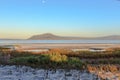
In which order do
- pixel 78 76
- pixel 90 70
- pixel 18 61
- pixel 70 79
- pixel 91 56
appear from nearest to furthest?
1. pixel 70 79
2. pixel 78 76
3. pixel 90 70
4. pixel 18 61
5. pixel 91 56

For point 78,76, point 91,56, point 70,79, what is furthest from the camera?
point 91,56

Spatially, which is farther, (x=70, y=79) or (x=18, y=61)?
(x=18, y=61)

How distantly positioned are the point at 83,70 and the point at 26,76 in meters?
3.14

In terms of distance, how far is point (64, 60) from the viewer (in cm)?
1513

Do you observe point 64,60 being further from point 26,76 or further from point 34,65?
point 26,76

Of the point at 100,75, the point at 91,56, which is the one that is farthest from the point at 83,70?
the point at 91,56

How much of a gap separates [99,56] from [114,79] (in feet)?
36.1

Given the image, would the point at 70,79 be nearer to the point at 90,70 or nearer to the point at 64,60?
the point at 90,70

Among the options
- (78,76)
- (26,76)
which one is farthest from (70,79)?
(26,76)

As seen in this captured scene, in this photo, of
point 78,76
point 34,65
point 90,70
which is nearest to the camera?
point 78,76

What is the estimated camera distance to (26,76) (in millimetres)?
11227

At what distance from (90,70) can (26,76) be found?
320 centimetres

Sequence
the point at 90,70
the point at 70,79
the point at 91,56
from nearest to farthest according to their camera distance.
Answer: the point at 70,79
the point at 90,70
the point at 91,56

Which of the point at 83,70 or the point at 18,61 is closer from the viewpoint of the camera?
the point at 83,70
